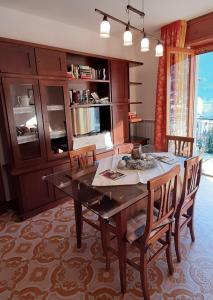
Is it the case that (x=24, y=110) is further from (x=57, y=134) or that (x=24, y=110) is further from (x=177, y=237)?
(x=177, y=237)

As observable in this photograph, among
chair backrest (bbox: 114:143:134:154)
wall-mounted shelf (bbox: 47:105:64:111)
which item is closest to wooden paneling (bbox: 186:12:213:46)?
chair backrest (bbox: 114:143:134:154)

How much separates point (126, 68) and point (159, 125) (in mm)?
1115

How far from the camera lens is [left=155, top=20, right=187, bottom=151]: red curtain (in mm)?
3021

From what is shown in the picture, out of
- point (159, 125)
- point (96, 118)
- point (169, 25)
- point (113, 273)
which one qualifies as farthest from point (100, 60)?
point (113, 273)

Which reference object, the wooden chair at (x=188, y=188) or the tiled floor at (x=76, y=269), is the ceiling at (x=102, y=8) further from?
the tiled floor at (x=76, y=269)

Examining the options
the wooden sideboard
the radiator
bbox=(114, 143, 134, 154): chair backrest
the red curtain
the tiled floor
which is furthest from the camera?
the radiator

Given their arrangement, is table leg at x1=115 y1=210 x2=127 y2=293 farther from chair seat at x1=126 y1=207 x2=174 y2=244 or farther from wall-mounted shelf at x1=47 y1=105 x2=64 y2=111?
wall-mounted shelf at x1=47 y1=105 x2=64 y2=111

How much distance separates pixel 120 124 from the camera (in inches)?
134

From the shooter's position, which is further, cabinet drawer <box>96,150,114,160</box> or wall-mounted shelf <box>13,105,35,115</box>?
cabinet drawer <box>96,150,114,160</box>

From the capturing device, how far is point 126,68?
3336mm

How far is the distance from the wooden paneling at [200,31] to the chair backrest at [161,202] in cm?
250

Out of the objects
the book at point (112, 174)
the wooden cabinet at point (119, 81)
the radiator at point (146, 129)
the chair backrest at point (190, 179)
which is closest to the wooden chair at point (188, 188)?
the chair backrest at point (190, 179)

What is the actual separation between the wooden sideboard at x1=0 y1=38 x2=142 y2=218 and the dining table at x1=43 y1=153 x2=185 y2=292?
2.33 feet

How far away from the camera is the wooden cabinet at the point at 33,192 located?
2424mm
